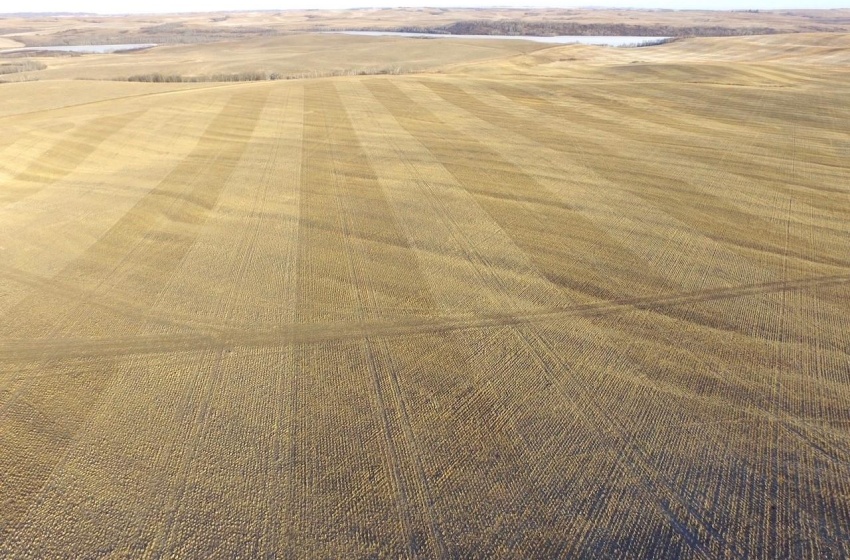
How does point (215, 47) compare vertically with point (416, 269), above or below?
above

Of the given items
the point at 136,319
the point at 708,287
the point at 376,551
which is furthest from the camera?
the point at 708,287

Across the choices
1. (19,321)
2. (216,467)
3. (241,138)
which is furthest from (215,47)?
(216,467)

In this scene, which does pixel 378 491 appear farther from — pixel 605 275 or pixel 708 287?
pixel 708 287

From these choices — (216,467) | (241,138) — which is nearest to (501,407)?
(216,467)

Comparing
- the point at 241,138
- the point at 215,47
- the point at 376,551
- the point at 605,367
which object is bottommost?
the point at 376,551

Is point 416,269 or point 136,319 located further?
point 416,269

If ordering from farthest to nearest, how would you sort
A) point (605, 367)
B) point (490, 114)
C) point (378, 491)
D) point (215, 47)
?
point (215, 47), point (490, 114), point (605, 367), point (378, 491)
